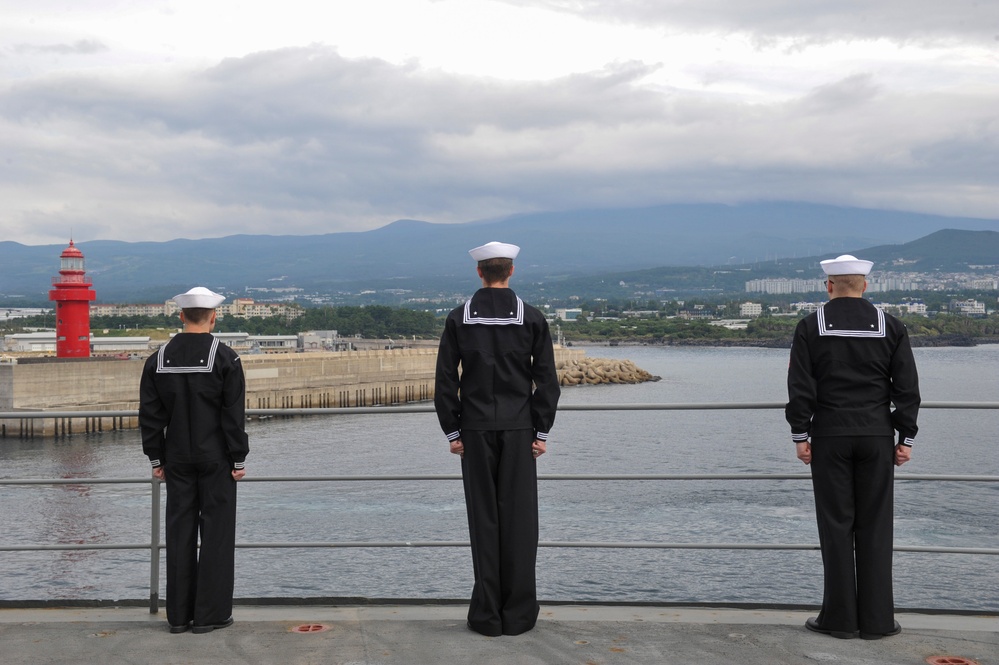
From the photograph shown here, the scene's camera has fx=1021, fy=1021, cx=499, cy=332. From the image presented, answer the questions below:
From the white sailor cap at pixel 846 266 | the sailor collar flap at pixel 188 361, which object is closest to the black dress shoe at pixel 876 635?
the white sailor cap at pixel 846 266

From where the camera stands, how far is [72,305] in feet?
187

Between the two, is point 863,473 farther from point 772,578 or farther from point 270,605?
point 772,578

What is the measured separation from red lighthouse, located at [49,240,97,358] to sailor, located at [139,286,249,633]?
180ft

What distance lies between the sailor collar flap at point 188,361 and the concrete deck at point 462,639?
1.25 meters

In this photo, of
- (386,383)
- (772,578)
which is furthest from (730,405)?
(386,383)

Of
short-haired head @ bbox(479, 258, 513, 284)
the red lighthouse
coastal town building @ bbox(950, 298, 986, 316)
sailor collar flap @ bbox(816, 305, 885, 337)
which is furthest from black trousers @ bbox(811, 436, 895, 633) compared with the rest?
coastal town building @ bbox(950, 298, 986, 316)

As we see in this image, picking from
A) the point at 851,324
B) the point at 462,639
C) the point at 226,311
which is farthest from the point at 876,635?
the point at 226,311

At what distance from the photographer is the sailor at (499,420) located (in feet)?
15.2

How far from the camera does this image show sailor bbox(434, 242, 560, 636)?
4.64m

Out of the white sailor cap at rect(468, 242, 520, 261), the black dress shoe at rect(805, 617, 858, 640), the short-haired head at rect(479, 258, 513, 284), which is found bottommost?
the black dress shoe at rect(805, 617, 858, 640)

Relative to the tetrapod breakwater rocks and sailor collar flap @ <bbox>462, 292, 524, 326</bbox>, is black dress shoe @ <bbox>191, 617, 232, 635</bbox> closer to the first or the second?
sailor collar flap @ <bbox>462, 292, 524, 326</bbox>

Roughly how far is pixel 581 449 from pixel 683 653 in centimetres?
2966

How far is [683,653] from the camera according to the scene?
176 inches

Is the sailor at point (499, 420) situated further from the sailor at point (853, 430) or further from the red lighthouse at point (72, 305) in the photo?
the red lighthouse at point (72, 305)
